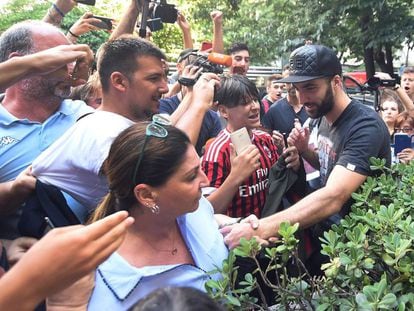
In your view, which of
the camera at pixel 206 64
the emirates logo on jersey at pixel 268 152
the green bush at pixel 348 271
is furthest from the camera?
the emirates logo on jersey at pixel 268 152

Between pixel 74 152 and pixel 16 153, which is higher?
pixel 74 152

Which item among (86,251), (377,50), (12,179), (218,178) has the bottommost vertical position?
(377,50)

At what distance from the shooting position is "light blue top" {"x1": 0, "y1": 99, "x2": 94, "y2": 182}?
253 centimetres

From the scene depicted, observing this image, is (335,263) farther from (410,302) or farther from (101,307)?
(101,307)

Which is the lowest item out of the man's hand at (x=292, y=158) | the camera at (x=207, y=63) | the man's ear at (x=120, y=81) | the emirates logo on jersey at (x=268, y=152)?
the emirates logo on jersey at (x=268, y=152)

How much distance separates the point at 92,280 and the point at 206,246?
0.63 m

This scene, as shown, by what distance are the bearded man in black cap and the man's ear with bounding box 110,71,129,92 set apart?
94 centimetres

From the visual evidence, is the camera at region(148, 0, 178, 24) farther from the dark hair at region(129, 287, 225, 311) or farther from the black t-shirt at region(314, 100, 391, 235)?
the dark hair at region(129, 287, 225, 311)

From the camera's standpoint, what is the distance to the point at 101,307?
1.68m

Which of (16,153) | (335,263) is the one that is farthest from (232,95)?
(335,263)

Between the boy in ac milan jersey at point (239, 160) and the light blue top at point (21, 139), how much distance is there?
0.98m

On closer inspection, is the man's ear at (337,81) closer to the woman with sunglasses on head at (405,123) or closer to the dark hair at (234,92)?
the dark hair at (234,92)

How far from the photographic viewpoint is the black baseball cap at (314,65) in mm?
3055

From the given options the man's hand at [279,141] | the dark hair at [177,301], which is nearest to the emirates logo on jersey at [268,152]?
the man's hand at [279,141]
